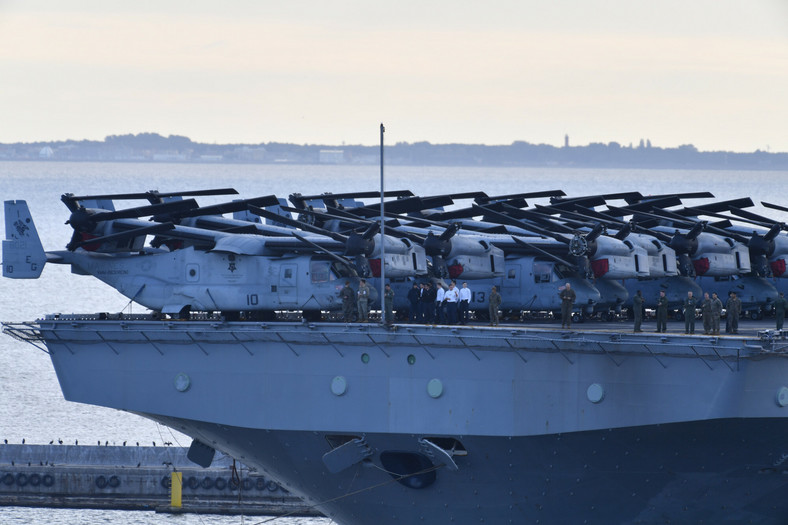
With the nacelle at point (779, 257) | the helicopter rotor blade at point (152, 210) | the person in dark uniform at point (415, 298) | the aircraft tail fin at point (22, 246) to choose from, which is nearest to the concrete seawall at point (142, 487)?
the aircraft tail fin at point (22, 246)

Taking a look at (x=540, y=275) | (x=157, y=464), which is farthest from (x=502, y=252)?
(x=157, y=464)

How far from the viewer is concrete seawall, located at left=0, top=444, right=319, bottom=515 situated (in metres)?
41.1

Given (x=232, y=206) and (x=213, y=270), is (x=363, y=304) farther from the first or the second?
(x=232, y=206)

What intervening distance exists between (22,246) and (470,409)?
13.6 m

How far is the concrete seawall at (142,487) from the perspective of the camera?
41.1 metres

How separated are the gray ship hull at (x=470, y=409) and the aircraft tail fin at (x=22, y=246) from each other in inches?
164

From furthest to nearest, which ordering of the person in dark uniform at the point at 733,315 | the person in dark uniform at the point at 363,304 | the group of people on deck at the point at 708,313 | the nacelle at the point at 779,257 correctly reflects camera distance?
the nacelle at the point at 779,257 → the person in dark uniform at the point at 363,304 → the person in dark uniform at the point at 733,315 → the group of people on deck at the point at 708,313

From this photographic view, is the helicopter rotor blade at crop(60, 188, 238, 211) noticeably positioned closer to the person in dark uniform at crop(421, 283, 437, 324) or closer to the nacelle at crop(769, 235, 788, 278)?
the person in dark uniform at crop(421, 283, 437, 324)

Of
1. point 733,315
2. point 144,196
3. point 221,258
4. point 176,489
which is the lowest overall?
point 176,489

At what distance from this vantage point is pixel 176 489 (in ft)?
133

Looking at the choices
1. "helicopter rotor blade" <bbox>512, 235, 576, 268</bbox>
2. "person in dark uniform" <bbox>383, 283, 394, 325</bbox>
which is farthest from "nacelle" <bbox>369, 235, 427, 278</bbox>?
"helicopter rotor blade" <bbox>512, 235, 576, 268</bbox>

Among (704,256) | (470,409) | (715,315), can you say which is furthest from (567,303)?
(704,256)

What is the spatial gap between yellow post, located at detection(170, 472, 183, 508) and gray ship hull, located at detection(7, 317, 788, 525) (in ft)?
46.6

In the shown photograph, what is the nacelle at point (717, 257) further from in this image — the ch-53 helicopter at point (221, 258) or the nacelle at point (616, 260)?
the ch-53 helicopter at point (221, 258)
